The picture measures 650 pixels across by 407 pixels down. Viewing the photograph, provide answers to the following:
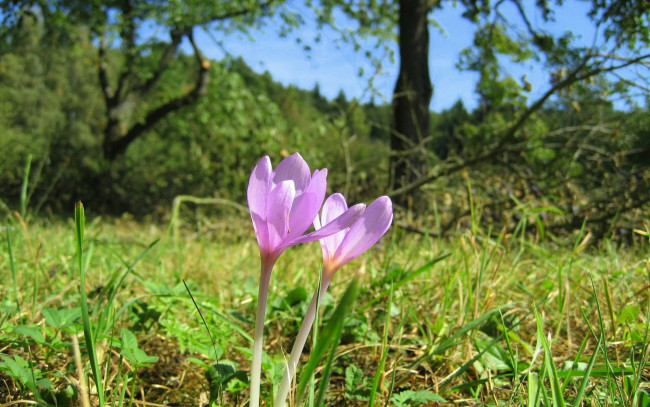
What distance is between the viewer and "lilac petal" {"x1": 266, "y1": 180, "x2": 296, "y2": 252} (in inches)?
24.0

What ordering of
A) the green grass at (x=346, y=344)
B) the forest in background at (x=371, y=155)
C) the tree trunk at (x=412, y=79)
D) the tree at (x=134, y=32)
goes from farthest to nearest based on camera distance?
the tree at (x=134, y=32), the tree trunk at (x=412, y=79), the forest in background at (x=371, y=155), the green grass at (x=346, y=344)

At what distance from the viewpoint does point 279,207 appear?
61 cm

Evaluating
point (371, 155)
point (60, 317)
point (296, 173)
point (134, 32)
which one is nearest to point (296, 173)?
point (296, 173)

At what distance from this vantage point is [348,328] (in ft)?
4.26

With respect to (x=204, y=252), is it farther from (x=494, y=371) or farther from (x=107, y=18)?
(x=107, y=18)

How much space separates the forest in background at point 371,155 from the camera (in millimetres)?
3754

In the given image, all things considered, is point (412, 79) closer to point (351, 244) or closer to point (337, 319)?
point (351, 244)

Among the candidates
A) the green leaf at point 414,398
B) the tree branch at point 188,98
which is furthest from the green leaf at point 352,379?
the tree branch at point 188,98

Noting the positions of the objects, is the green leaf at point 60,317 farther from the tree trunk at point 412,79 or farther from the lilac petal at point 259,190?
the tree trunk at point 412,79

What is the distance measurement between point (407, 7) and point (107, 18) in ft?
24.3

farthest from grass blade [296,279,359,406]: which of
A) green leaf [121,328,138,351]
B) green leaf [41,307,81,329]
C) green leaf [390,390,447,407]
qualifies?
green leaf [41,307,81,329]

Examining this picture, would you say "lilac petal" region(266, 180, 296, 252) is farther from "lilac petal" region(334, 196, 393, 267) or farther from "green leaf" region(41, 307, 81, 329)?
"green leaf" region(41, 307, 81, 329)

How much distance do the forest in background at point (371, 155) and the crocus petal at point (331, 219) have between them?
0.81 meters

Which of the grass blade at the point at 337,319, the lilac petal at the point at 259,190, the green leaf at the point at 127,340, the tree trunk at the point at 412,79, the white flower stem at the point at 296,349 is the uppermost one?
the tree trunk at the point at 412,79
